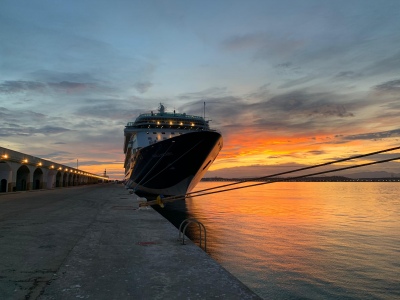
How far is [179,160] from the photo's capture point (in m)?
31.7

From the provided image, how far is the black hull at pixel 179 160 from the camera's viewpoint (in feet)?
101

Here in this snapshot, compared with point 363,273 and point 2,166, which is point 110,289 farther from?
point 2,166

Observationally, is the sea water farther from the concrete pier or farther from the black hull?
the black hull

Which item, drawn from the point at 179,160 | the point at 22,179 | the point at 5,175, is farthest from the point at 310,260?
the point at 22,179

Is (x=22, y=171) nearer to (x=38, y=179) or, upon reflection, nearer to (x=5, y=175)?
(x=38, y=179)

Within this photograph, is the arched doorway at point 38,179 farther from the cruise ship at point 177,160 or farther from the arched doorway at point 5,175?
the cruise ship at point 177,160

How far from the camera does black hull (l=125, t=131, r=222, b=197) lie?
3086cm

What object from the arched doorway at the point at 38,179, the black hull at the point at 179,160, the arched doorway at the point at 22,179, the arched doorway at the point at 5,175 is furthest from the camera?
the arched doorway at the point at 38,179

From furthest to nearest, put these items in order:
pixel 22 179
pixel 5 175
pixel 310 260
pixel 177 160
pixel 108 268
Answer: pixel 22 179 → pixel 5 175 → pixel 177 160 → pixel 310 260 → pixel 108 268

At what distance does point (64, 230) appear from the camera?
33.6 feet

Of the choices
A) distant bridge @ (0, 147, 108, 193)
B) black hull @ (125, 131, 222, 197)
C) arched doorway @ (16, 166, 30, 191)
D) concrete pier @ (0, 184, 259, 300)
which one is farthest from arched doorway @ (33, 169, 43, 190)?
concrete pier @ (0, 184, 259, 300)

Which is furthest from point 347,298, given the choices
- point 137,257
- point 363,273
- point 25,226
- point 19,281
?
point 25,226

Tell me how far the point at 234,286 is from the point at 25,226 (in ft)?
29.6

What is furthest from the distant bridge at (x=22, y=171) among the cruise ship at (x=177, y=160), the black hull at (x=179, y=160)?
the black hull at (x=179, y=160)
